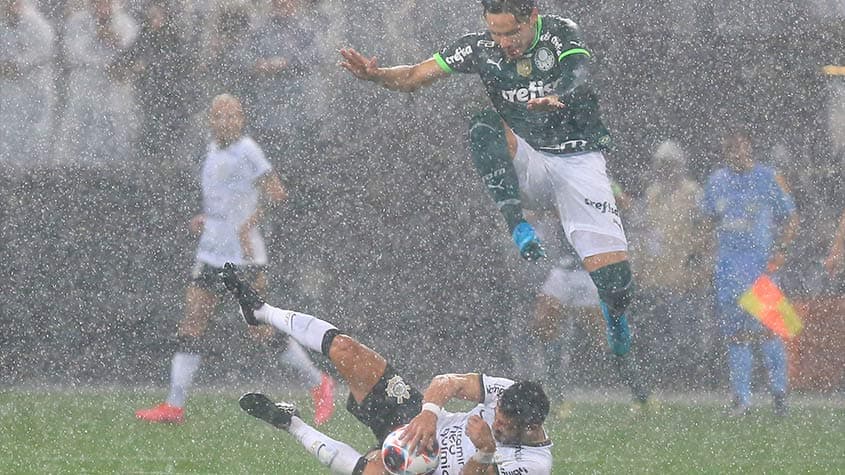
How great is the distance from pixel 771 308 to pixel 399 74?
4.67 m

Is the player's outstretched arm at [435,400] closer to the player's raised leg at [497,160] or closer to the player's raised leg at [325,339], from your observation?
the player's raised leg at [325,339]

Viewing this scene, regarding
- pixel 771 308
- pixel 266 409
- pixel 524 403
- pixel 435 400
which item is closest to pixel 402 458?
pixel 435 400

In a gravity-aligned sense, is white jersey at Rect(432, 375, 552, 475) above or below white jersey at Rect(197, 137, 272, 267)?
above

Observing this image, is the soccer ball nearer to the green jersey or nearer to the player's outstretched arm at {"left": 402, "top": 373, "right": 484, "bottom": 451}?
the player's outstretched arm at {"left": 402, "top": 373, "right": 484, "bottom": 451}

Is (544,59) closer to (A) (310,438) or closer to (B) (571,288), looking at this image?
(A) (310,438)

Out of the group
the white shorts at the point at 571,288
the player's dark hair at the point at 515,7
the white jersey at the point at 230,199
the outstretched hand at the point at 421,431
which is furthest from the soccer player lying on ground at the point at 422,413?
the white shorts at the point at 571,288

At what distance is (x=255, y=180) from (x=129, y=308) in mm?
1947

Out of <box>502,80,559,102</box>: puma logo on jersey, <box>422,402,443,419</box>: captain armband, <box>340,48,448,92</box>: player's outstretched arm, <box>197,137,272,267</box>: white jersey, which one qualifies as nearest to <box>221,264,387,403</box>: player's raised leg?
<box>422,402,443,419</box>: captain armband

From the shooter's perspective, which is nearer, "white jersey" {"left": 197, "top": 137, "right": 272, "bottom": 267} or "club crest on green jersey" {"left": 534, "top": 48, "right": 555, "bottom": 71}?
"club crest on green jersey" {"left": 534, "top": 48, "right": 555, "bottom": 71}

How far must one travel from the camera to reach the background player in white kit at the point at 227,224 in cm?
1264

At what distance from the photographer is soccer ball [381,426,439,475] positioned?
348 inches

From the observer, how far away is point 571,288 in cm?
1338

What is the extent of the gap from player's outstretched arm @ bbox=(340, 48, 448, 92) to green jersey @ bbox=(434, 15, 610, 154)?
0.06 metres

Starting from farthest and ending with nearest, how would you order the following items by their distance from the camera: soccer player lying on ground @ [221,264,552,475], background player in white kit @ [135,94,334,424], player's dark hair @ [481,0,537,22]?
background player in white kit @ [135,94,334,424] < player's dark hair @ [481,0,537,22] < soccer player lying on ground @ [221,264,552,475]
